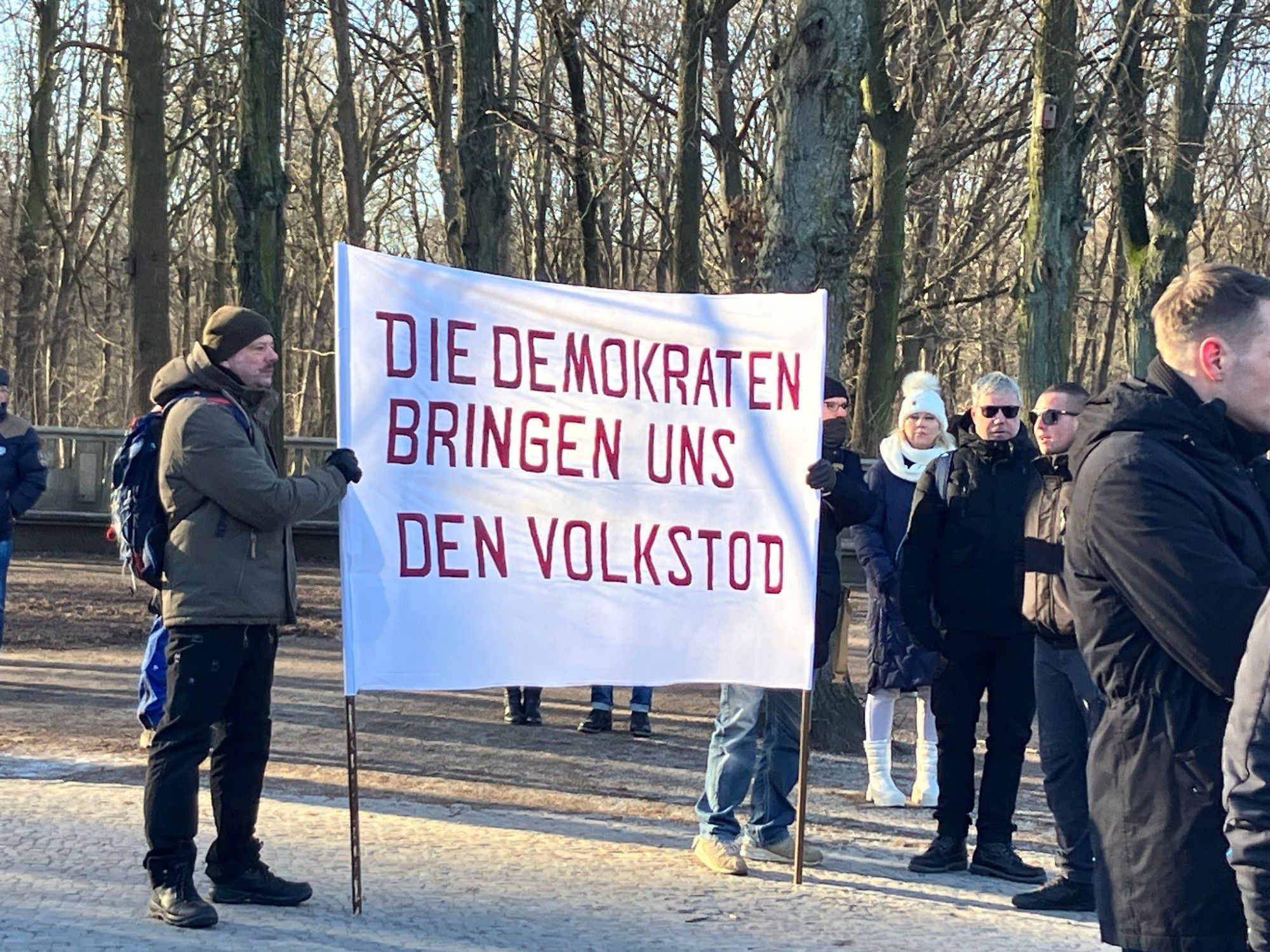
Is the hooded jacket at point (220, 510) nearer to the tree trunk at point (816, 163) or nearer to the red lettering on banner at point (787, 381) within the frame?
the red lettering on banner at point (787, 381)

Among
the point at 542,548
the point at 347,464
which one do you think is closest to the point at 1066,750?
the point at 542,548

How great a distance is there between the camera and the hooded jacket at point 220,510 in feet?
16.9

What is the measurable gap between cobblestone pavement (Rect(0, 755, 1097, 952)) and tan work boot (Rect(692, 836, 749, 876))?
0.06 metres

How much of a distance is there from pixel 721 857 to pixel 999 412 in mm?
2078

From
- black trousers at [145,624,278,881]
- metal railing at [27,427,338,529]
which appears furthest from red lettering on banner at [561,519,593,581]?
metal railing at [27,427,338,529]

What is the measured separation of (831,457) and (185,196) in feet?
97.4

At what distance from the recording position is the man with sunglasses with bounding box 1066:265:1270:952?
3.01 m

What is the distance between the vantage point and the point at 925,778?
301 inches

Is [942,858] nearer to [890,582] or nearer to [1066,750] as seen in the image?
[1066,750]

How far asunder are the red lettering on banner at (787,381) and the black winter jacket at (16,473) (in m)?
5.37

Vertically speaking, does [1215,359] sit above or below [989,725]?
above

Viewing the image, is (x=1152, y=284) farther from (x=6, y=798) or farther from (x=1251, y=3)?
(x=6, y=798)

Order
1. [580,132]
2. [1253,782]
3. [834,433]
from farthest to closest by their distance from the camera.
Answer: [580,132] → [834,433] → [1253,782]

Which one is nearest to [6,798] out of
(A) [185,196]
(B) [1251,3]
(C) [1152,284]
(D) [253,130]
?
(D) [253,130]
